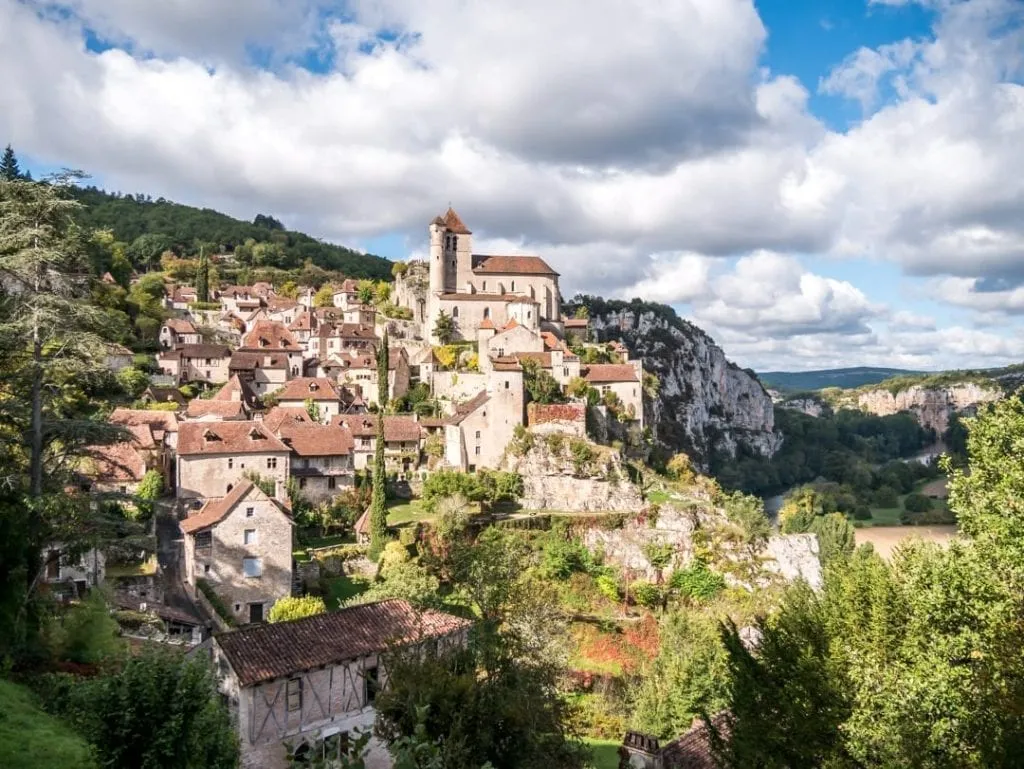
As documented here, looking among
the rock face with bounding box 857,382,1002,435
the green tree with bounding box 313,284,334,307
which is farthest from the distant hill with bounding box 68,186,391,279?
the rock face with bounding box 857,382,1002,435

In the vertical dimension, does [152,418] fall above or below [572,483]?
above

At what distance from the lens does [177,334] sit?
259 feet

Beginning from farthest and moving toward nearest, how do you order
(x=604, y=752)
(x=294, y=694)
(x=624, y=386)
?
(x=624, y=386) < (x=604, y=752) < (x=294, y=694)

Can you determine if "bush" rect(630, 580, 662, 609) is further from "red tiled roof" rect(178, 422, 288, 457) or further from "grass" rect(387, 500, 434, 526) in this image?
"red tiled roof" rect(178, 422, 288, 457)

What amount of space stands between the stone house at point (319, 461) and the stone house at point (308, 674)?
25491 millimetres

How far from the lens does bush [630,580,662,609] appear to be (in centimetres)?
4678

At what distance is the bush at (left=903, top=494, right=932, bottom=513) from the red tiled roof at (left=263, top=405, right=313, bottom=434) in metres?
87.0

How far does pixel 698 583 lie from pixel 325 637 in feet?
108

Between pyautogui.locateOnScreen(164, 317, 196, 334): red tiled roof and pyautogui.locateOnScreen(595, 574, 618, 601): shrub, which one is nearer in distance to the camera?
pyautogui.locateOnScreen(595, 574, 618, 601): shrub

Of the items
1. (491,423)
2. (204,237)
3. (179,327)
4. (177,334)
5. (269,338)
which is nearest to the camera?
(491,423)

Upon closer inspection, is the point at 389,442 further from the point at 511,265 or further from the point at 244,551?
the point at 511,265

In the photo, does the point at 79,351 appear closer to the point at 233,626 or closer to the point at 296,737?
the point at 296,737

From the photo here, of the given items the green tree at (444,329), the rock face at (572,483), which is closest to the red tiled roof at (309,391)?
the green tree at (444,329)

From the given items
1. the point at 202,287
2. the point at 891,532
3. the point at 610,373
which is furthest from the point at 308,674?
the point at 202,287
